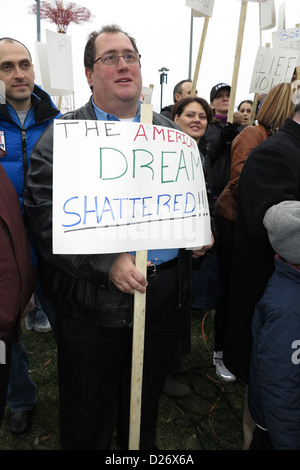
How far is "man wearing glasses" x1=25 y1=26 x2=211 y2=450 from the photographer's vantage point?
1188mm

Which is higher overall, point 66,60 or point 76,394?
point 66,60

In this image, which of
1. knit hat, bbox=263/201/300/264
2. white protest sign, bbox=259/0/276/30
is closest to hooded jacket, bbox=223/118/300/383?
knit hat, bbox=263/201/300/264

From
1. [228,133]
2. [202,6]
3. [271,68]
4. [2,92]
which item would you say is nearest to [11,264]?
[2,92]

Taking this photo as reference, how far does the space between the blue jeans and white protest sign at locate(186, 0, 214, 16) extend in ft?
9.97

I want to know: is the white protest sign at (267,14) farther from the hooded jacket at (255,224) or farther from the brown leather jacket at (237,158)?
the hooded jacket at (255,224)

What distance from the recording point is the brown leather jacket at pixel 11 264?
1.13m

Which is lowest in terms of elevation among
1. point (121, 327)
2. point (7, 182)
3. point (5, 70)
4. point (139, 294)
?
point (121, 327)

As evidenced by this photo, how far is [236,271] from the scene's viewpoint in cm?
168

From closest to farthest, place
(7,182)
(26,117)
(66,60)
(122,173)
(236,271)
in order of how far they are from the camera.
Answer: (122,173) < (7,182) < (236,271) < (26,117) < (66,60)

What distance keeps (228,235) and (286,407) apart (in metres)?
1.41

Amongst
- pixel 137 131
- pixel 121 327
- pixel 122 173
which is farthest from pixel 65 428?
pixel 137 131

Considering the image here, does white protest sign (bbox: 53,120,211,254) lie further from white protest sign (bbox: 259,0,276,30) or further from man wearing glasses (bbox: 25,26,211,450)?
white protest sign (bbox: 259,0,276,30)

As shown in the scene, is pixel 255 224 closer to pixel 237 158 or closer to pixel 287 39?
pixel 237 158

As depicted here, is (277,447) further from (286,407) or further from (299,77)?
(299,77)
